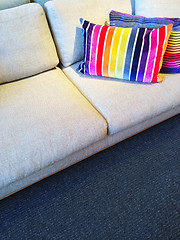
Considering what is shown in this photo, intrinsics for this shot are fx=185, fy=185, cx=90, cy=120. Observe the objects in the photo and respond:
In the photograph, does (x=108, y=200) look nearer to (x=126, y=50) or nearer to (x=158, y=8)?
(x=126, y=50)

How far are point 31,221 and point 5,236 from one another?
0.44 feet

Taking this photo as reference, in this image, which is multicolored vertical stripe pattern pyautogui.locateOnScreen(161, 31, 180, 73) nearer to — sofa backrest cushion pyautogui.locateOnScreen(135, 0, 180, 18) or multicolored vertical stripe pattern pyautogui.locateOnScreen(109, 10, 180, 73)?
multicolored vertical stripe pattern pyautogui.locateOnScreen(109, 10, 180, 73)

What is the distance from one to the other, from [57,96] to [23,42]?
0.40 meters

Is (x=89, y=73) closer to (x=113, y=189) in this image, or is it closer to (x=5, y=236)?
(x=113, y=189)

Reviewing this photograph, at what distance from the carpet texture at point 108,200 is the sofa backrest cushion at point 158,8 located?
2.84 feet

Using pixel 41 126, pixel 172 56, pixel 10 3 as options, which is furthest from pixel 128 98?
pixel 10 3

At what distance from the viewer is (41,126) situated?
92 cm

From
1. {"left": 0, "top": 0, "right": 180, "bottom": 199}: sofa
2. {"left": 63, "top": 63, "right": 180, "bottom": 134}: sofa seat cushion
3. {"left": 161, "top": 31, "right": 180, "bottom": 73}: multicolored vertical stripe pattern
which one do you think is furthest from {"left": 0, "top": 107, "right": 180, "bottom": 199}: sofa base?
{"left": 161, "top": 31, "right": 180, "bottom": 73}: multicolored vertical stripe pattern

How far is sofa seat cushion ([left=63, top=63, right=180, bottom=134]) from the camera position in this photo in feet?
3.30

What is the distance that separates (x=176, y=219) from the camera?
94 centimetres

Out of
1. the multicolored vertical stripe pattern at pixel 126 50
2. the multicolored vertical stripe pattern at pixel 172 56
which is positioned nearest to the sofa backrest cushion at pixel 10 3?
the multicolored vertical stripe pattern at pixel 126 50

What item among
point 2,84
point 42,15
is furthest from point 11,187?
point 42,15

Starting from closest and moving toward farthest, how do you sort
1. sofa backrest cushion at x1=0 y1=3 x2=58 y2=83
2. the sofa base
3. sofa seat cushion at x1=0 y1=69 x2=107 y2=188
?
sofa seat cushion at x1=0 y1=69 x2=107 y2=188
the sofa base
sofa backrest cushion at x1=0 y1=3 x2=58 y2=83

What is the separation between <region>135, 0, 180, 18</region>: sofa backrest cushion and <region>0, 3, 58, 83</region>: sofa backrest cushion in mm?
708
